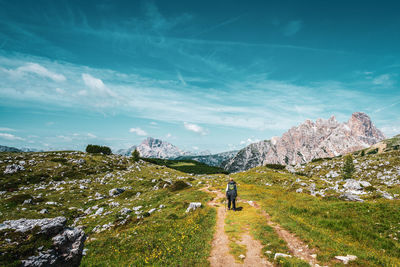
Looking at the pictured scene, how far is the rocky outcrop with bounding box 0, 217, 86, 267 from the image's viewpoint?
30.9 ft

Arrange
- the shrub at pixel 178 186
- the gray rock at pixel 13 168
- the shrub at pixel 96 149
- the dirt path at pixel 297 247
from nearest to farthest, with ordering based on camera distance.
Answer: the dirt path at pixel 297 247 → the shrub at pixel 178 186 → the gray rock at pixel 13 168 → the shrub at pixel 96 149

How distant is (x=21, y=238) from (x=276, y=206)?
87.8 ft

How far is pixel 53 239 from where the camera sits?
1027 cm

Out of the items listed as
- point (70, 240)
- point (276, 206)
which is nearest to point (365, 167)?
point (276, 206)

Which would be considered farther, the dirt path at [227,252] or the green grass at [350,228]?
the dirt path at [227,252]

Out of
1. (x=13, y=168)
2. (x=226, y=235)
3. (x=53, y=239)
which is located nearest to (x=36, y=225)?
(x=53, y=239)

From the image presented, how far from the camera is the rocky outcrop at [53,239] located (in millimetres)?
9414

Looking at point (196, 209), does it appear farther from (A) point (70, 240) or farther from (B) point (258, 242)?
(A) point (70, 240)

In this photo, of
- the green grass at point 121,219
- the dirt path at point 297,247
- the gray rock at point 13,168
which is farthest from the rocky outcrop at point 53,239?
the gray rock at point 13,168

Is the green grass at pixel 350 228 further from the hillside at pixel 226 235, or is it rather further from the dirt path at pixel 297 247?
the dirt path at pixel 297 247

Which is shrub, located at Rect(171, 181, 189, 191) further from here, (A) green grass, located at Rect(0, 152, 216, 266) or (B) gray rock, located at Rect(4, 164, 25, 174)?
(B) gray rock, located at Rect(4, 164, 25, 174)

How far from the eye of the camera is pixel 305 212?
A: 2183 cm

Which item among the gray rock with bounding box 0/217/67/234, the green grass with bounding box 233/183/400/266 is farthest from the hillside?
the gray rock with bounding box 0/217/67/234

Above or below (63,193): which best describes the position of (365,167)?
above
